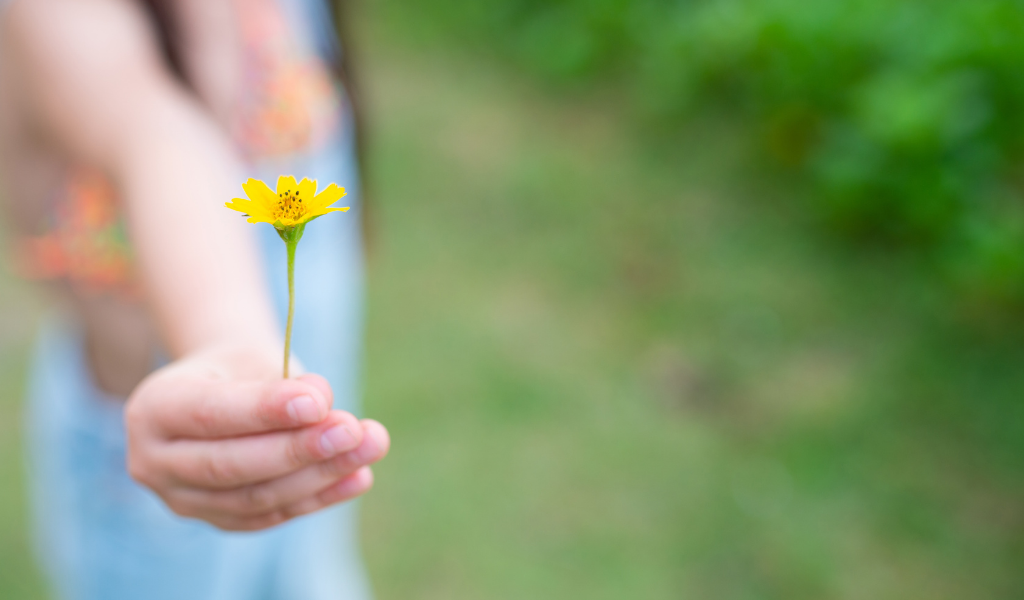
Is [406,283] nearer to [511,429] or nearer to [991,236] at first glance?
[511,429]

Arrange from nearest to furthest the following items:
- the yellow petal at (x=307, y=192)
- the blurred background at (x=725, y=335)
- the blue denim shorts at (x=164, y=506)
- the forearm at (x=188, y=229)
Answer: the yellow petal at (x=307, y=192)
the forearm at (x=188, y=229)
the blue denim shorts at (x=164, y=506)
the blurred background at (x=725, y=335)

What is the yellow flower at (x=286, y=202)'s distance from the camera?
1.67 ft

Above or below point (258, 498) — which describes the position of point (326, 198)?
above

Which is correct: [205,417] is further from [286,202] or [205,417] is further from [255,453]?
[286,202]

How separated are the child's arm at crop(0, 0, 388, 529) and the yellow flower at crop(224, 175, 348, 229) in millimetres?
101

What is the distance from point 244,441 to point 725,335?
2.09 metres

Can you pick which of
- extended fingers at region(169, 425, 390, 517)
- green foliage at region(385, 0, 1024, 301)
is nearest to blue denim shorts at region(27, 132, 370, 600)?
extended fingers at region(169, 425, 390, 517)

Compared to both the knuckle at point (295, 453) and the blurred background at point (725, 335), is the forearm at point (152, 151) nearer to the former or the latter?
the knuckle at point (295, 453)

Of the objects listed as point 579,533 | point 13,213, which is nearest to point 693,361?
point 579,533

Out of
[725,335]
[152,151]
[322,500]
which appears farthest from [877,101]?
[322,500]

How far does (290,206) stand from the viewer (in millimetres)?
Result: 524

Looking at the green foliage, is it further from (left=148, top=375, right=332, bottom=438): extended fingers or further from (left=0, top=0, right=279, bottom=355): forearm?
(left=148, top=375, right=332, bottom=438): extended fingers

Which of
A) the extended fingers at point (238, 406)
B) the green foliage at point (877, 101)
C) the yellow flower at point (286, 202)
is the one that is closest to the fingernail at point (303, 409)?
the extended fingers at point (238, 406)

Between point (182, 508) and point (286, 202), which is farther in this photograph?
point (182, 508)
